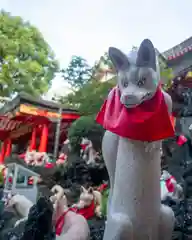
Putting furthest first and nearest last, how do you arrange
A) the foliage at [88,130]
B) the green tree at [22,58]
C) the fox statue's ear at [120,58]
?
the green tree at [22,58] < the foliage at [88,130] < the fox statue's ear at [120,58]

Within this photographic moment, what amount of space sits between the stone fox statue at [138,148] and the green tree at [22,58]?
1172 cm

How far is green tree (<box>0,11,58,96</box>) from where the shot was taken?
43.2 feet

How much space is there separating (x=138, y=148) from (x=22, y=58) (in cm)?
1340

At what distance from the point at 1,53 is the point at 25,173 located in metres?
9.17

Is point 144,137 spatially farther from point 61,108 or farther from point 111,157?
point 61,108

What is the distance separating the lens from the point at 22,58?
14352 mm

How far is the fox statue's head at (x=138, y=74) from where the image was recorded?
1.88 m

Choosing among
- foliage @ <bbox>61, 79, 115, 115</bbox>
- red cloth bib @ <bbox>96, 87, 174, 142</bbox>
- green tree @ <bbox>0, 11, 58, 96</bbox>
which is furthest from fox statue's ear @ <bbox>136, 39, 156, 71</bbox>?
green tree @ <bbox>0, 11, 58, 96</bbox>

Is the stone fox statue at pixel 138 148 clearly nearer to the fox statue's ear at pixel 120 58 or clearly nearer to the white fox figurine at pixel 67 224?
the fox statue's ear at pixel 120 58

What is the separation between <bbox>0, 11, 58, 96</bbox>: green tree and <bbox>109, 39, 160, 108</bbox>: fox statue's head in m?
11.6

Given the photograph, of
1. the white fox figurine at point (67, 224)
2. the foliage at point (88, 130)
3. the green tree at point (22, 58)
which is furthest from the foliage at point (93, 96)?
the green tree at point (22, 58)

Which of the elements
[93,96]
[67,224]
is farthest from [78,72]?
[67,224]

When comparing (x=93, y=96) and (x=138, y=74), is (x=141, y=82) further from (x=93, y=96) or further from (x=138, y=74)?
(x=93, y=96)

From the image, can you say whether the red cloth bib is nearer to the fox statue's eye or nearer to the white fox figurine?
the fox statue's eye
